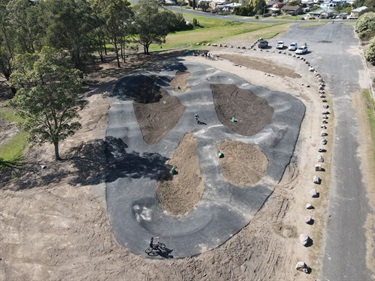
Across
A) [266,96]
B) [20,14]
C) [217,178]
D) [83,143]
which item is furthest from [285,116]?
[20,14]

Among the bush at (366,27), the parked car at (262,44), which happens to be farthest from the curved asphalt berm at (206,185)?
the bush at (366,27)

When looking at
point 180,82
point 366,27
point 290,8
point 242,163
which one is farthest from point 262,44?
point 290,8

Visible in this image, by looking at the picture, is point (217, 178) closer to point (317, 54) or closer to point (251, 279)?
point (251, 279)

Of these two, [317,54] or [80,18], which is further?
[317,54]

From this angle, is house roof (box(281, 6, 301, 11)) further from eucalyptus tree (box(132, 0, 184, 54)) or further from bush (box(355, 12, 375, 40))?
eucalyptus tree (box(132, 0, 184, 54))

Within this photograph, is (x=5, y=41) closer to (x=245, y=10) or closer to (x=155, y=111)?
(x=155, y=111)

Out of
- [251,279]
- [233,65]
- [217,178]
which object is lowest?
[251,279]
